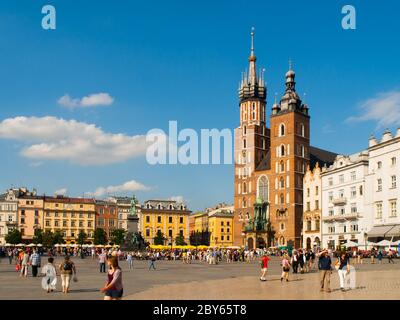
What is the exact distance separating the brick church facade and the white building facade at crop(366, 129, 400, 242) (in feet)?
93.2

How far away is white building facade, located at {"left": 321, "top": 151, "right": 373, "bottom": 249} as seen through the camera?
70250mm

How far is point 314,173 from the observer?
8512 centimetres

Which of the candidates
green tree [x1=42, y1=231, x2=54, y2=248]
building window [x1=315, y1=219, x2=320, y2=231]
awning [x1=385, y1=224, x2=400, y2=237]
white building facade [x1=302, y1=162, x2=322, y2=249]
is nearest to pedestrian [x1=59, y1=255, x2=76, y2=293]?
awning [x1=385, y1=224, x2=400, y2=237]

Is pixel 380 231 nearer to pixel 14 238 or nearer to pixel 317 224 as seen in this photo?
pixel 317 224

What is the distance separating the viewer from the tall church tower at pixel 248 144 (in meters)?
107

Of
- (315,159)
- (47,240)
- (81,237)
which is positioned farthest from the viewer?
(81,237)

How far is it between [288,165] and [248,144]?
52.7 feet

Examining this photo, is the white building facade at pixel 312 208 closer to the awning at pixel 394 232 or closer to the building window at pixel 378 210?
the building window at pixel 378 210

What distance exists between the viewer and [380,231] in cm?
6294

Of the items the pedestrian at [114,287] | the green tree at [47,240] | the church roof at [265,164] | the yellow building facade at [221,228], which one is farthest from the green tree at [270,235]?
the pedestrian at [114,287]

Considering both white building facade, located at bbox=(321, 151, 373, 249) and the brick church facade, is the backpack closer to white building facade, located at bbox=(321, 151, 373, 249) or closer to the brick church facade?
white building facade, located at bbox=(321, 151, 373, 249)

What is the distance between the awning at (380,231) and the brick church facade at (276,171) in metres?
28.8

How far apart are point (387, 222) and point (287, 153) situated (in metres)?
36.7

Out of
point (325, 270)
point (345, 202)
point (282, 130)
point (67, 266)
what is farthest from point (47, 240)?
point (325, 270)
